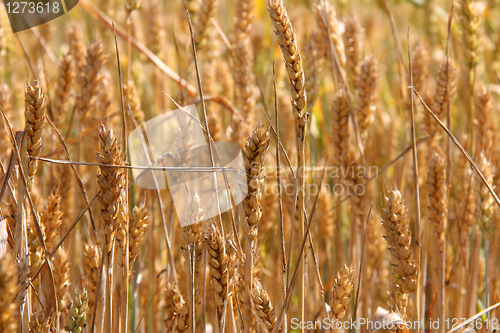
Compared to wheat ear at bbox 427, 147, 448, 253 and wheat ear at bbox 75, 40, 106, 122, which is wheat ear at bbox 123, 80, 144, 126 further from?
wheat ear at bbox 427, 147, 448, 253

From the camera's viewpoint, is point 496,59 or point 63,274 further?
point 496,59

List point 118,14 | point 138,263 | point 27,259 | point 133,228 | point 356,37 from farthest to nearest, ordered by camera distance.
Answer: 1. point 118,14
2. point 356,37
3. point 138,263
4. point 133,228
5. point 27,259

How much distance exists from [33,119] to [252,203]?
391 mm

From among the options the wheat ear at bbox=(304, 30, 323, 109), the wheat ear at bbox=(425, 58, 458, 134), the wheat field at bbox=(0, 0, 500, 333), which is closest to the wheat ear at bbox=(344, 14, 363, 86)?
Answer: the wheat field at bbox=(0, 0, 500, 333)

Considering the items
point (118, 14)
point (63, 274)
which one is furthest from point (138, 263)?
point (118, 14)

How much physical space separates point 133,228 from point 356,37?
0.95m

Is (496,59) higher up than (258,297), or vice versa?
(496,59)

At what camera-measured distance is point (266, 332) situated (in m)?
0.70

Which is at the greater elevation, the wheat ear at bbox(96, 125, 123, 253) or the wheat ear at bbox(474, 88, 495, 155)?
the wheat ear at bbox(474, 88, 495, 155)

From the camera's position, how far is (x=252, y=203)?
656 mm

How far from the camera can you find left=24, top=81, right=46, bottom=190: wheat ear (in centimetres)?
68

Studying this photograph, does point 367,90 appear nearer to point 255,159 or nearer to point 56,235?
point 255,159

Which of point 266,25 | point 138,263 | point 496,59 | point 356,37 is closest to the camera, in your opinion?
point 138,263

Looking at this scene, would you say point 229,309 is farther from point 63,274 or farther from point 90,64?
point 90,64
